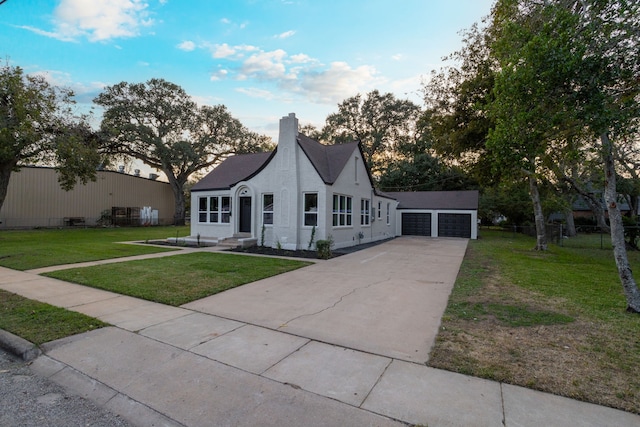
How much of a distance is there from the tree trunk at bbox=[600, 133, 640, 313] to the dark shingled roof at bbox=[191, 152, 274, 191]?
13.8m

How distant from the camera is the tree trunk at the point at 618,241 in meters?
5.62

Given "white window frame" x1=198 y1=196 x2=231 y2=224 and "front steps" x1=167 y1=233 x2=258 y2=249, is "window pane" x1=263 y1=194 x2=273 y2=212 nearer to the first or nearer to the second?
"front steps" x1=167 y1=233 x2=258 y2=249

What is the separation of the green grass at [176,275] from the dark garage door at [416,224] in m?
17.2

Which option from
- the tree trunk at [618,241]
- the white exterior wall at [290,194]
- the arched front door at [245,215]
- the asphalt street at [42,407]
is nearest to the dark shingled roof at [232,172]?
the white exterior wall at [290,194]

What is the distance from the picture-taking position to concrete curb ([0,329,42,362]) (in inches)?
153

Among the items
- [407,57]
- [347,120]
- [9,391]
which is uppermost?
[347,120]

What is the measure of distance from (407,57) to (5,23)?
11556mm

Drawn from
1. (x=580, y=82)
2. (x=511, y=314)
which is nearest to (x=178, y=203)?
(x=511, y=314)

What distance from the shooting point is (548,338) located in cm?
439

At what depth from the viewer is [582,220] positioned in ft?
124

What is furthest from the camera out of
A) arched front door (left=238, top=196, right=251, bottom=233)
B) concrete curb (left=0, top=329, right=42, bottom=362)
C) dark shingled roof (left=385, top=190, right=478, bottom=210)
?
dark shingled roof (left=385, top=190, right=478, bottom=210)

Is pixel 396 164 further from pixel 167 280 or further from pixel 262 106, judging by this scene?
pixel 167 280

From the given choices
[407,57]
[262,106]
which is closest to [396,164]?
[262,106]

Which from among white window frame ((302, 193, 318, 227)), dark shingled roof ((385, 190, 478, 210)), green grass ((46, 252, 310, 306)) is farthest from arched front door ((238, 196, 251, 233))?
dark shingled roof ((385, 190, 478, 210))
